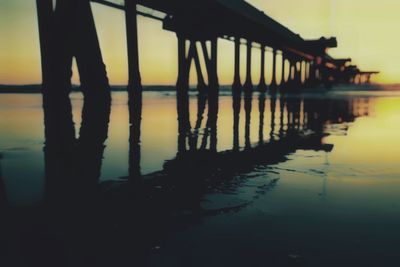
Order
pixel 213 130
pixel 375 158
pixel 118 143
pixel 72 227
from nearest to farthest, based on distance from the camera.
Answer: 1. pixel 72 227
2. pixel 375 158
3. pixel 118 143
4. pixel 213 130

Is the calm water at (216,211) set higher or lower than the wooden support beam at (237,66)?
lower

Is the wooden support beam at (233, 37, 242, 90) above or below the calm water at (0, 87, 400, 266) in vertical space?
above

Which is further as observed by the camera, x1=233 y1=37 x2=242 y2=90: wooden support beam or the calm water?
x1=233 y1=37 x2=242 y2=90: wooden support beam

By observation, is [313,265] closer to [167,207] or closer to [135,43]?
[167,207]

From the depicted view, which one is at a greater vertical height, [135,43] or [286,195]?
[135,43]

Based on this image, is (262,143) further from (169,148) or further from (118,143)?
(118,143)

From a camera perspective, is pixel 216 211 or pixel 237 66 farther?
pixel 237 66

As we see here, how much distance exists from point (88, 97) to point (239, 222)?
1122cm

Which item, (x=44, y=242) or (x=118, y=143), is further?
(x=118, y=143)

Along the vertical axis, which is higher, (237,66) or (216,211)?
(237,66)

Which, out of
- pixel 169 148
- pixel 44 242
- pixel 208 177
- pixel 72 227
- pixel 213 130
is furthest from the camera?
pixel 213 130

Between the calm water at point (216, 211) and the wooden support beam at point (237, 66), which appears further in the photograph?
the wooden support beam at point (237, 66)

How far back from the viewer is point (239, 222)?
5.52 ft

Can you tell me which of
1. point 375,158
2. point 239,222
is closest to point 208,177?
point 239,222
